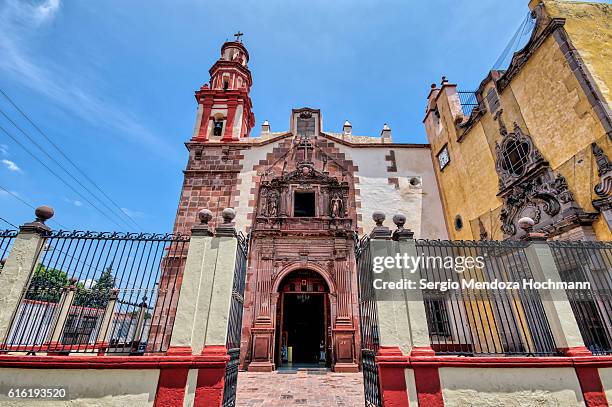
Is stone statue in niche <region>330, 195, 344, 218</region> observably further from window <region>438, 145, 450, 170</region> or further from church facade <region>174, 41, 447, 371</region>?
window <region>438, 145, 450, 170</region>

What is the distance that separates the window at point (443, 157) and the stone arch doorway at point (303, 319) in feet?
24.4

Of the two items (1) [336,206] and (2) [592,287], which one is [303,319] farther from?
(2) [592,287]

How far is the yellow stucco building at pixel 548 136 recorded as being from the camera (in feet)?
21.0

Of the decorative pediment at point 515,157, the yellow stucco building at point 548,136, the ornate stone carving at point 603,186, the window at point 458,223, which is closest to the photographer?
the ornate stone carving at point 603,186

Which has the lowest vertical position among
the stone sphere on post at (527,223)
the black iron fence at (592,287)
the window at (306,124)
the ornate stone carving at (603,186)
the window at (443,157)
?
the black iron fence at (592,287)

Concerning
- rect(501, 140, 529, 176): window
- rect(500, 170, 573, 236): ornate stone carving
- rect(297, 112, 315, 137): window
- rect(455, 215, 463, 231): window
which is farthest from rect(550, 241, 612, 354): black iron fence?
rect(297, 112, 315, 137): window

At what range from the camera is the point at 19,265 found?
4.78 m

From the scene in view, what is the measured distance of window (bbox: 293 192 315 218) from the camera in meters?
11.9

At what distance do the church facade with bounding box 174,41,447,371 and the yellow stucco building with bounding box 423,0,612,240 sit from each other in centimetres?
279

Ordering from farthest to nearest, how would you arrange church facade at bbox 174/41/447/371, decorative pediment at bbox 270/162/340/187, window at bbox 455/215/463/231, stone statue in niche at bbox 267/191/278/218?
decorative pediment at bbox 270/162/340/187, stone statue in niche at bbox 267/191/278/218, window at bbox 455/215/463/231, church facade at bbox 174/41/447/371

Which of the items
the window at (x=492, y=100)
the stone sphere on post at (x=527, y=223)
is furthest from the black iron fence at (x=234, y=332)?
the window at (x=492, y=100)

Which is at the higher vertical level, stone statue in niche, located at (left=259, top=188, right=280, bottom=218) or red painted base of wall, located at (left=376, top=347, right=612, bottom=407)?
stone statue in niche, located at (left=259, top=188, right=280, bottom=218)

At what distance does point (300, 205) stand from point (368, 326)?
7.39 meters

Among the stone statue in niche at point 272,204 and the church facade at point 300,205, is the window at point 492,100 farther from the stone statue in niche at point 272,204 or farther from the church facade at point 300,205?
the stone statue in niche at point 272,204
